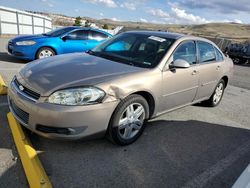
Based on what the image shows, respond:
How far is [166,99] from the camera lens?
3.98 m

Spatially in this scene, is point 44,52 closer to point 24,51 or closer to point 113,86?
point 24,51

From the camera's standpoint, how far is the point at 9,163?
9.34 feet

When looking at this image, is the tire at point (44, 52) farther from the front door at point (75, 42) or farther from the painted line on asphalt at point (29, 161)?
the painted line on asphalt at point (29, 161)

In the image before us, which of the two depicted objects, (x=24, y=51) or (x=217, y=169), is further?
(x=24, y=51)

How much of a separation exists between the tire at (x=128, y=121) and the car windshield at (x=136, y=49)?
621 mm

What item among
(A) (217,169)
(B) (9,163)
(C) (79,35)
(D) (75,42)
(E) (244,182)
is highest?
(C) (79,35)

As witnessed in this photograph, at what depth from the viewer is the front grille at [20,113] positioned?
3.04 meters

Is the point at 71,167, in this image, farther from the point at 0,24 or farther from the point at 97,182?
the point at 0,24

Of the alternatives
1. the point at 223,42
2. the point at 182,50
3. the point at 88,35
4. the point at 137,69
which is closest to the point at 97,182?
the point at 137,69

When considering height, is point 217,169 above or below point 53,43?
below

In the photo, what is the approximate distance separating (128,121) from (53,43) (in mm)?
5734

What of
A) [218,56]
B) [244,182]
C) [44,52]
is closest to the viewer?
[244,182]

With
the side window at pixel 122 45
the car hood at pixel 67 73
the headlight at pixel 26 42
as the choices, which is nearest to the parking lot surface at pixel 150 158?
the car hood at pixel 67 73

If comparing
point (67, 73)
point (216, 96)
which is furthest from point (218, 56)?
point (67, 73)
